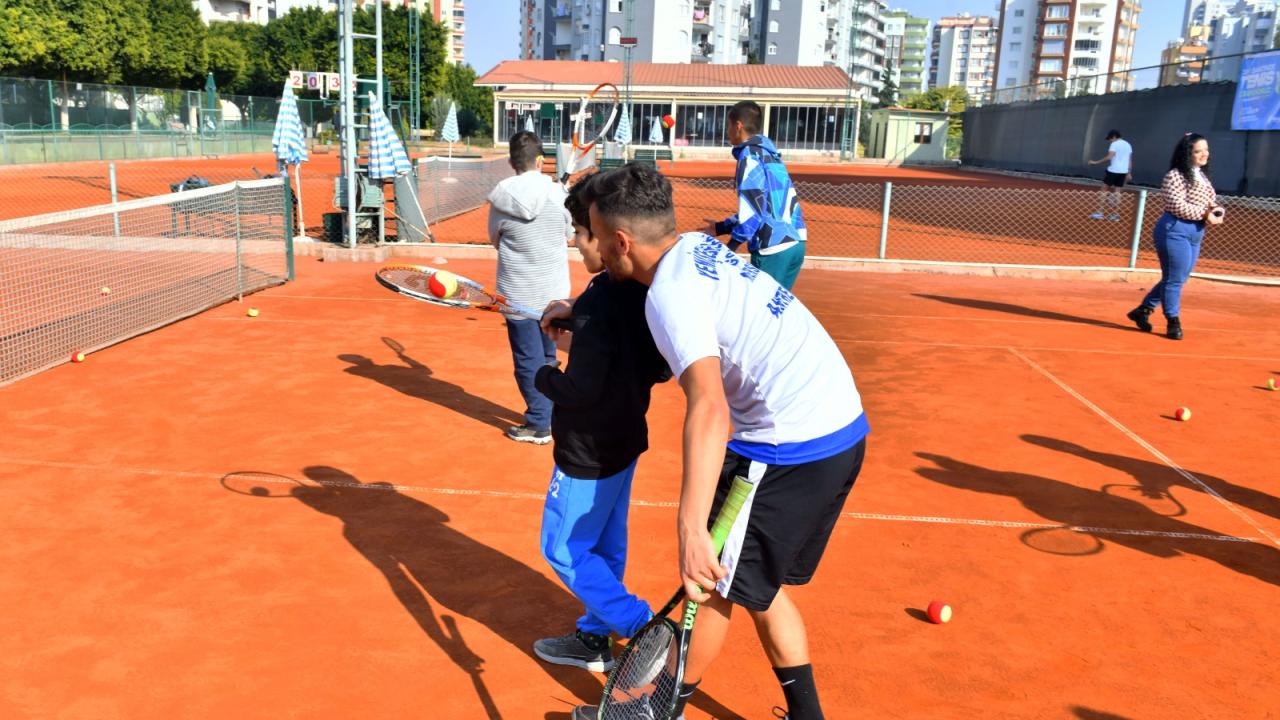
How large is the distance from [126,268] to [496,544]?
11190 millimetres

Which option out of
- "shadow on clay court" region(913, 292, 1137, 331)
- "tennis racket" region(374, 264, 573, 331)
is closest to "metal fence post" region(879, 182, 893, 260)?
"shadow on clay court" region(913, 292, 1137, 331)

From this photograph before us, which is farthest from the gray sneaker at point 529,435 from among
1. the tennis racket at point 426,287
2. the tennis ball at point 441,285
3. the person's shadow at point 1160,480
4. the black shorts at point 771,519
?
the black shorts at point 771,519

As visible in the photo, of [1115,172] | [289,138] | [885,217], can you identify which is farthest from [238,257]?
[1115,172]

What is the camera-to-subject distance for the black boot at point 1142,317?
11.5m

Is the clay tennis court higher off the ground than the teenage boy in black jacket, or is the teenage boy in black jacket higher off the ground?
the teenage boy in black jacket

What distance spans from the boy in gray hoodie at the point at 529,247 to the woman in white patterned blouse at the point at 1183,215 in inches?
266

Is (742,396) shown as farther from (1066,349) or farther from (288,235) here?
(288,235)

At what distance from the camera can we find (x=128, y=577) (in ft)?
15.5

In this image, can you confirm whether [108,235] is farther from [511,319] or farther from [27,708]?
[27,708]

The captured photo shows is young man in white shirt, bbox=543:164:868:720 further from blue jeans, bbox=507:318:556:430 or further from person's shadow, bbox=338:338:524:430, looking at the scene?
person's shadow, bbox=338:338:524:430

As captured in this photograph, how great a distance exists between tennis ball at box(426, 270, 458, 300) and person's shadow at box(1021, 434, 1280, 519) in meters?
4.52

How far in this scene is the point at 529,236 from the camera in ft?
21.6

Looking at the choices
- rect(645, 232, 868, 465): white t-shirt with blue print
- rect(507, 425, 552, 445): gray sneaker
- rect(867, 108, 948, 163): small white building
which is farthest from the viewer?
rect(867, 108, 948, 163): small white building

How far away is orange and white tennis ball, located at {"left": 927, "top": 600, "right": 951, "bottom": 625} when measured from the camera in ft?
Answer: 14.9
